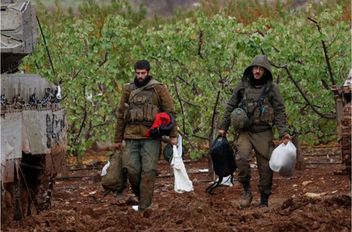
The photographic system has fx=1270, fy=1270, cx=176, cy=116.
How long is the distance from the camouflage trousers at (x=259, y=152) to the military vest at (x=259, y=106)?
0.56ft

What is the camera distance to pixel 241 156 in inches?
A: 532

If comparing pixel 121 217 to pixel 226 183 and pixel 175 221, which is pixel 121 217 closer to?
pixel 175 221

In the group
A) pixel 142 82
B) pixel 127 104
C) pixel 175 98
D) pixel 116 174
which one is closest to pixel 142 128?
pixel 127 104

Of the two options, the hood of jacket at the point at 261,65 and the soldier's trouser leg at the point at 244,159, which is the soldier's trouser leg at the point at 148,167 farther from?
the hood of jacket at the point at 261,65

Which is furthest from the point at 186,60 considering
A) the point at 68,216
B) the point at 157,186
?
the point at 68,216

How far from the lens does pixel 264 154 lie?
13508 millimetres

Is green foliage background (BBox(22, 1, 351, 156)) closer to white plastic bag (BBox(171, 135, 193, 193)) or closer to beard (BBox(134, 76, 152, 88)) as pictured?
white plastic bag (BBox(171, 135, 193, 193))

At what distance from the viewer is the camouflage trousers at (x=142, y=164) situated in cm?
1328

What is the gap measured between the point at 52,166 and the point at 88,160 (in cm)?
1039

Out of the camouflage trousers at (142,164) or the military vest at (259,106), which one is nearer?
the camouflage trousers at (142,164)

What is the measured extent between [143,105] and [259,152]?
134cm

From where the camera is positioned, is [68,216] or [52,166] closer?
[68,216]

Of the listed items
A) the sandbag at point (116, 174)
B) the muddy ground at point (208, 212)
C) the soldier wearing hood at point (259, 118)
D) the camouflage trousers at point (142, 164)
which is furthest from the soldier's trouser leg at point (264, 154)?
the sandbag at point (116, 174)

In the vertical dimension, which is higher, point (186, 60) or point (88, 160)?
point (186, 60)
